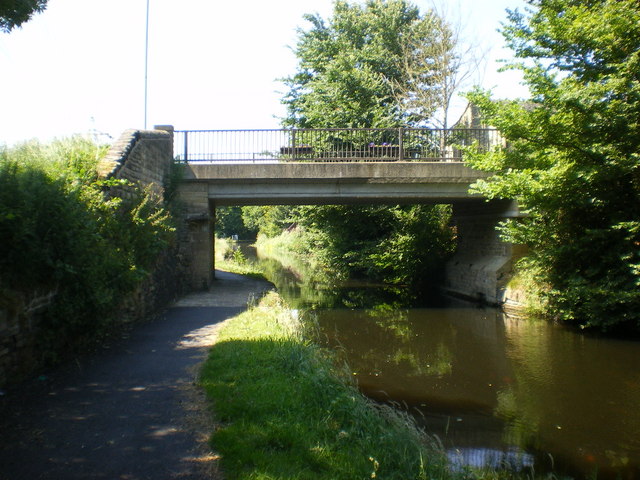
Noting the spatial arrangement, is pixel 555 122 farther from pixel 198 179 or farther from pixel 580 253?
pixel 198 179

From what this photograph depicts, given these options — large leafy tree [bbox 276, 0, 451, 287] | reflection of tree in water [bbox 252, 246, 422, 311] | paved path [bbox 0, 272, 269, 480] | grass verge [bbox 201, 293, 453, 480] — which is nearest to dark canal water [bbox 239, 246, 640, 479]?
grass verge [bbox 201, 293, 453, 480]

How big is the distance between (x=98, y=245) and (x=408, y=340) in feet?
21.4

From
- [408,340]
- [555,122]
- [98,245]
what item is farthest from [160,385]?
[555,122]

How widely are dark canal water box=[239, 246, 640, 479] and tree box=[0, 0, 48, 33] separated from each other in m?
6.43

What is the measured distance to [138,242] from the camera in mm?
9391

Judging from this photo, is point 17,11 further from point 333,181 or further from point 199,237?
point 333,181

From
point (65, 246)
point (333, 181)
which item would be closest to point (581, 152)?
point (333, 181)

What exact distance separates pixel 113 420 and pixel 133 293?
4842 millimetres

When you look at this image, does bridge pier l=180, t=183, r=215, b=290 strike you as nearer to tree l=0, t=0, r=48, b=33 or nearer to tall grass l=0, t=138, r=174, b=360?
tall grass l=0, t=138, r=174, b=360

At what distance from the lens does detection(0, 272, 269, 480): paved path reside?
3.54 meters

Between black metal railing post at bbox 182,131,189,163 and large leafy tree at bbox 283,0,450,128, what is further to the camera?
large leafy tree at bbox 283,0,450,128

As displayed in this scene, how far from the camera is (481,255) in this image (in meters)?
17.0

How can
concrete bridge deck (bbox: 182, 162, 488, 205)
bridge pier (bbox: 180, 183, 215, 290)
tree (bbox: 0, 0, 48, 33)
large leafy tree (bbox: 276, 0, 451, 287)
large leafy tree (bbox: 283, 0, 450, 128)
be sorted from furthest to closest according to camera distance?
large leafy tree (bbox: 283, 0, 450, 128) < large leafy tree (bbox: 276, 0, 451, 287) < bridge pier (bbox: 180, 183, 215, 290) < concrete bridge deck (bbox: 182, 162, 488, 205) < tree (bbox: 0, 0, 48, 33)

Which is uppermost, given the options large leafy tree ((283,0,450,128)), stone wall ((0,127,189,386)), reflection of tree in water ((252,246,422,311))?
large leafy tree ((283,0,450,128))
